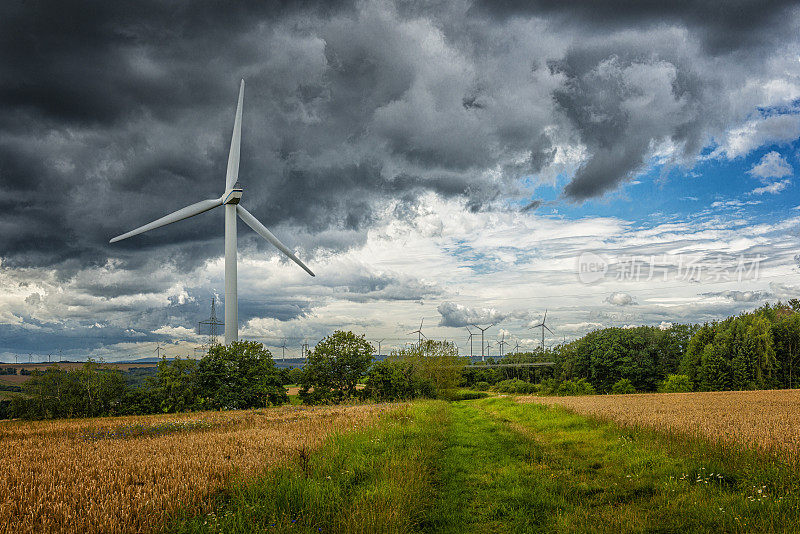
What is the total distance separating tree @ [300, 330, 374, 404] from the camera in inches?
2464

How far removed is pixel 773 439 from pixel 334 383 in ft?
183

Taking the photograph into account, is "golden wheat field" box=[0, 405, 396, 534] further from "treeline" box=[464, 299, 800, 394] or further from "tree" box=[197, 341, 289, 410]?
"treeline" box=[464, 299, 800, 394]

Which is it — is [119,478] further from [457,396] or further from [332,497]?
[457,396]

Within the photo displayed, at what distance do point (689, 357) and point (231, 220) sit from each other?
102m

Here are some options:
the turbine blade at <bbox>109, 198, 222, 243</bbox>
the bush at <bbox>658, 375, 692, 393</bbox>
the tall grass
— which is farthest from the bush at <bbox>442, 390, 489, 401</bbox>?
the tall grass

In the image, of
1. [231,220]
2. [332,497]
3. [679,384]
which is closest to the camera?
[332,497]

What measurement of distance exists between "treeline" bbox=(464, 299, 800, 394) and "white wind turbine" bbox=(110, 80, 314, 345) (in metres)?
69.3

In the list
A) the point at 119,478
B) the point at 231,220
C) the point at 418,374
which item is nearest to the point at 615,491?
the point at 119,478

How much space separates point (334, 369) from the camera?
2514 inches

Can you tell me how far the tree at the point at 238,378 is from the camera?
51.8m

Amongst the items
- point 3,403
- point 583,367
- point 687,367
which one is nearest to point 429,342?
point 583,367

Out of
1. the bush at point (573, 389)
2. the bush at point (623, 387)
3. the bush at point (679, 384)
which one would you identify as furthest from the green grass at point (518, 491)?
the bush at point (623, 387)

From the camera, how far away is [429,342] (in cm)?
8981

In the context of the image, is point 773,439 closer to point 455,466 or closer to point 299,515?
point 455,466
